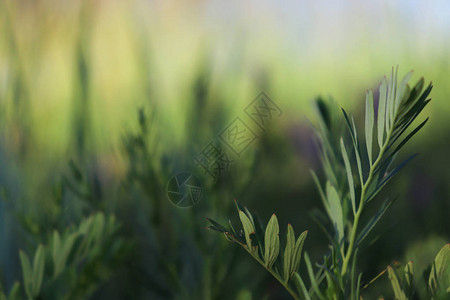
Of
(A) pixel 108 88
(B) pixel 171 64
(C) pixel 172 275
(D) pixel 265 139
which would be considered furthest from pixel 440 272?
(A) pixel 108 88

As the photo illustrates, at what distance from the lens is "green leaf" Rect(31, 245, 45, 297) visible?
1.28 ft

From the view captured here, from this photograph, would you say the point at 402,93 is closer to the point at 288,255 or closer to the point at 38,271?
the point at 288,255

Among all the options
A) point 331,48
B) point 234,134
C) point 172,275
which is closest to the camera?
point 172,275

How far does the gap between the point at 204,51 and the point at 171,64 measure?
12.5 inches

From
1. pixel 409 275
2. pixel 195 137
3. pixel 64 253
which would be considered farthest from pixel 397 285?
pixel 195 137

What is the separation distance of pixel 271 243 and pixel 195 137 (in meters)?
0.34

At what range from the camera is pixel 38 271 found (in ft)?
1.29

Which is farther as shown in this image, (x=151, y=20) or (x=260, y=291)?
(x=151, y=20)

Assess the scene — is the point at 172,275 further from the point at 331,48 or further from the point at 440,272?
the point at 331,48

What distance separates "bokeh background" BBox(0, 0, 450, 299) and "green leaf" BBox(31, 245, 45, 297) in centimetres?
10

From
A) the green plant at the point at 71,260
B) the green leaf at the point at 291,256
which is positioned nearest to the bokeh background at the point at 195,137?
the green plant at the point at 71,260

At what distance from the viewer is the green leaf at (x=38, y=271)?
0.39 meters

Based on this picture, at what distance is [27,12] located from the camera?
2.93ft

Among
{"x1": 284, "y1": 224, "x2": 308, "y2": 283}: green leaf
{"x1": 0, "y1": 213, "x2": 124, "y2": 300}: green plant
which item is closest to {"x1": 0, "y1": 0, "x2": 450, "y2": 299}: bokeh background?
{"x1": 0, "y1": 213, "x2": 124, "y2": 300}: green plant
